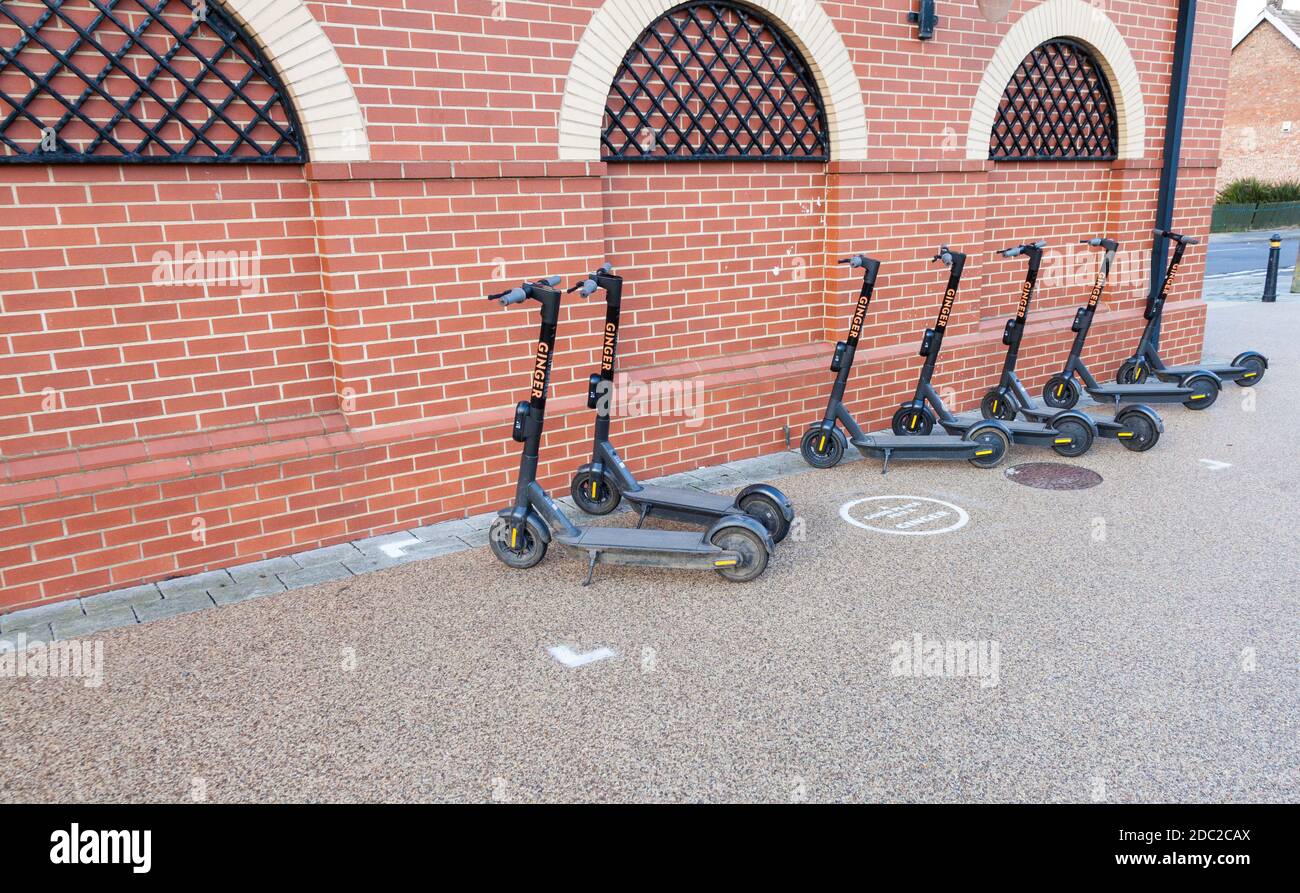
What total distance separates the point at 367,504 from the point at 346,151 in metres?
1.89

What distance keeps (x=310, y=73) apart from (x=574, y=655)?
313cm

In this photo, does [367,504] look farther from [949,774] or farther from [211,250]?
[949,774]

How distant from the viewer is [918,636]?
400 centimetres

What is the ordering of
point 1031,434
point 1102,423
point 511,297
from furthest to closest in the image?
point 1102,423 → point 1031,434 → point 511,297

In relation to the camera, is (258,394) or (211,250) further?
(258,394)

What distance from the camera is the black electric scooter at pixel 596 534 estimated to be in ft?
14.8

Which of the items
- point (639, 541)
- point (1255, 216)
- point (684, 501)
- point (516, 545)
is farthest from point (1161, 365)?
Result: point (1255, 216)

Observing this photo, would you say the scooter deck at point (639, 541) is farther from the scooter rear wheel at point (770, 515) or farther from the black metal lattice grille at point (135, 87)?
the black metal lattice grille at point (135, 87)

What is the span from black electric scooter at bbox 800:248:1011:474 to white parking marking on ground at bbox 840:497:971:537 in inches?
23.2

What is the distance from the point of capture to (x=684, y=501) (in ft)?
16.5

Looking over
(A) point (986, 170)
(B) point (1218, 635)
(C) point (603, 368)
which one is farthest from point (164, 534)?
(A) point (986, 170)
